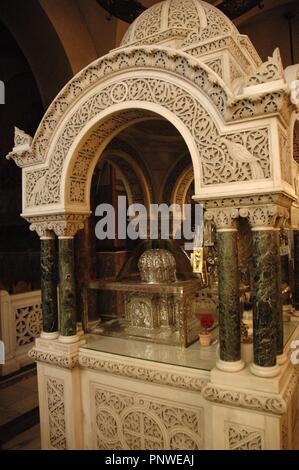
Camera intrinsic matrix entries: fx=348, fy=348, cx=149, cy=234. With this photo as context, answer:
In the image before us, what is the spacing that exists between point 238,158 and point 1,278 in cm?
467

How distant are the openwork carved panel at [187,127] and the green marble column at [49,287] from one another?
406 mm

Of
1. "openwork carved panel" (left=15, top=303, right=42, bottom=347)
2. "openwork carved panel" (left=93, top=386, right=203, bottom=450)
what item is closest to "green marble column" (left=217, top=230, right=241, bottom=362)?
"openwork carved panel" (left=93, top=386, right=203, bottom=450)

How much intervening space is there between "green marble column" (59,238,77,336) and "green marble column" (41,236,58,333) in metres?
0.12

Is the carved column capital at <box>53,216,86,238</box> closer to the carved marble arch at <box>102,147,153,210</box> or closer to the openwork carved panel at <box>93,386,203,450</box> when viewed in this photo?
the carved marble arch at <box>102,147,153,210</box>

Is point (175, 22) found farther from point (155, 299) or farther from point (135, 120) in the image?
point (155, 299)

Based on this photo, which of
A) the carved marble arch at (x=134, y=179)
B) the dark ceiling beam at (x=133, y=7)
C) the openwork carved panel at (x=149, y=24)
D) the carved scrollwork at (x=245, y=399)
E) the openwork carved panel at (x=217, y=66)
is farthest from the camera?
the dark ceiling beam at (x=133, y=7)

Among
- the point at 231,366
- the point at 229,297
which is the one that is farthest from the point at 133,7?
the point at 231,366

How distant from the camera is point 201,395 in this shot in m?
2.41

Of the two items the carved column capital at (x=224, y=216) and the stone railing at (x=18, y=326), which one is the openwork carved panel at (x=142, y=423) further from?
the stone railing at (x=18, y=326)

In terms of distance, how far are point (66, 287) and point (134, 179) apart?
1686 mm

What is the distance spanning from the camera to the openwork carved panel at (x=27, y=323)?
17.1ft

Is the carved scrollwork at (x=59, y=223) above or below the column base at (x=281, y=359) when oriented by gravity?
above

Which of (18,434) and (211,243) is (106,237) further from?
(18,434)

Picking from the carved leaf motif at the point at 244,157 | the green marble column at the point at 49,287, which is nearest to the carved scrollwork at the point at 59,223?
the green marble column at the point at 49,287
